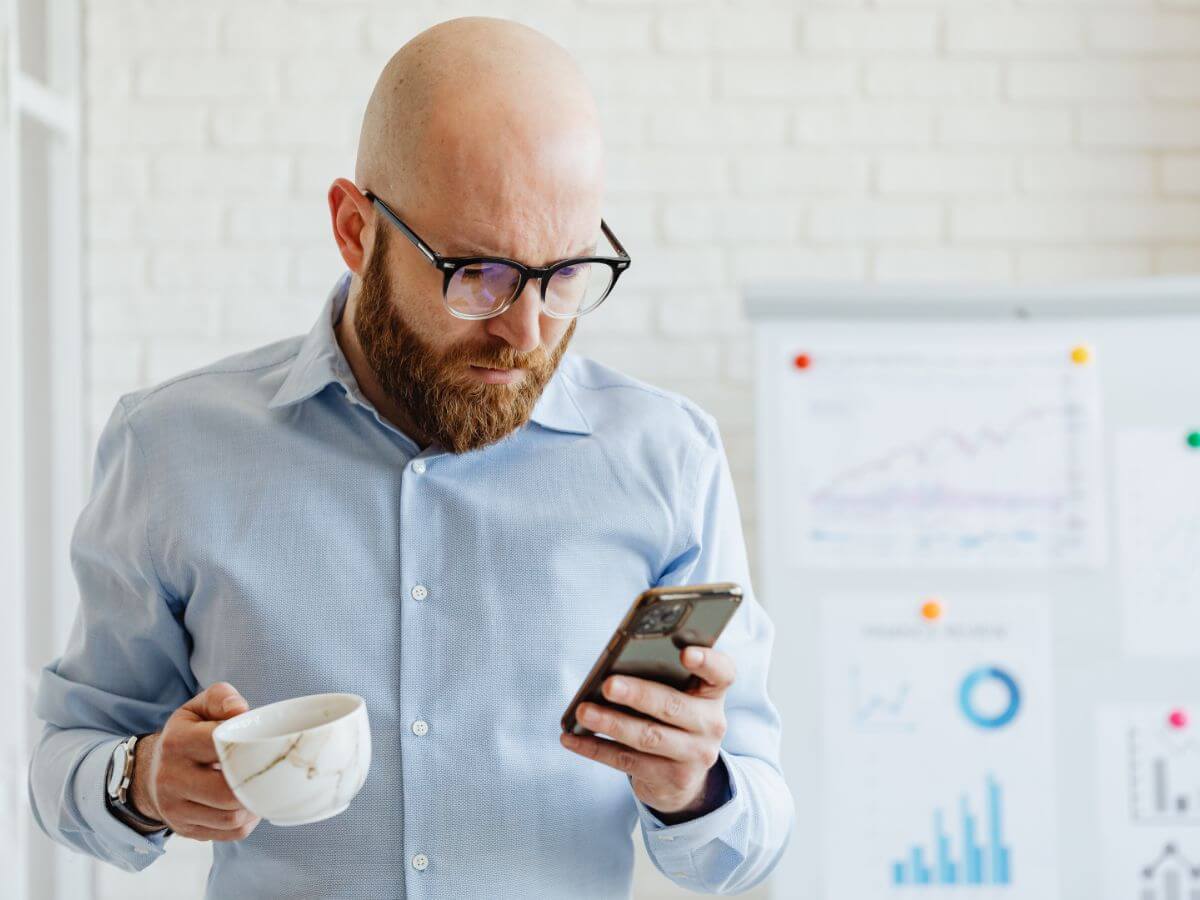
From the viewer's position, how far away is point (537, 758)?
1.19 m

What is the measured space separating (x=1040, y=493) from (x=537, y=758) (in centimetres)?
126

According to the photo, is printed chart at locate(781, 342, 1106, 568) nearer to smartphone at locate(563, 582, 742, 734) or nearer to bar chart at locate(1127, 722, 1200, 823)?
bar chart at locate(1127, 722, 1200, 823)

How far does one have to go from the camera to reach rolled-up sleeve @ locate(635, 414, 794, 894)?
1.14 meters

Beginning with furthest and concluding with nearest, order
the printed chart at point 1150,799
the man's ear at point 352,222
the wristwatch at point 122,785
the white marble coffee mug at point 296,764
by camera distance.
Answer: the printed chart at point 1150,799 < the man's ear at point 352,222 < the wristwatch at point 122,785 < the white marble coffee mug at point 296,764

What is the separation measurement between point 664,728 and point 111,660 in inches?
22.3

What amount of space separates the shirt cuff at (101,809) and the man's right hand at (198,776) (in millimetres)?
117

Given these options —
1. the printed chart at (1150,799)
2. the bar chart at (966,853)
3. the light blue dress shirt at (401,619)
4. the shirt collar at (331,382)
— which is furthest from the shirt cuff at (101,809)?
the printed chart at (1150,799)

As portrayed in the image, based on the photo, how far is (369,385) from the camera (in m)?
1.29

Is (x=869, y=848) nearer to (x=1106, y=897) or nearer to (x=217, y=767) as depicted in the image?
(x=1106, y=897)

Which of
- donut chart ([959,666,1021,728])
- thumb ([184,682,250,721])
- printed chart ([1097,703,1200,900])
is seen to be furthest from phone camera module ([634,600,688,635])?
printed chart ([1097,703,1200,900])

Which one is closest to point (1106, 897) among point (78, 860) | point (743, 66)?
point (743, 66)

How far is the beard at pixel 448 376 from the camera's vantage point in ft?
3.86

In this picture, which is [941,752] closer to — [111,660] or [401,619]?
[401,619]

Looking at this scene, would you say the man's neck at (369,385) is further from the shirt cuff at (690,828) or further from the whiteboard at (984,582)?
the whiteboard at (984,582)
